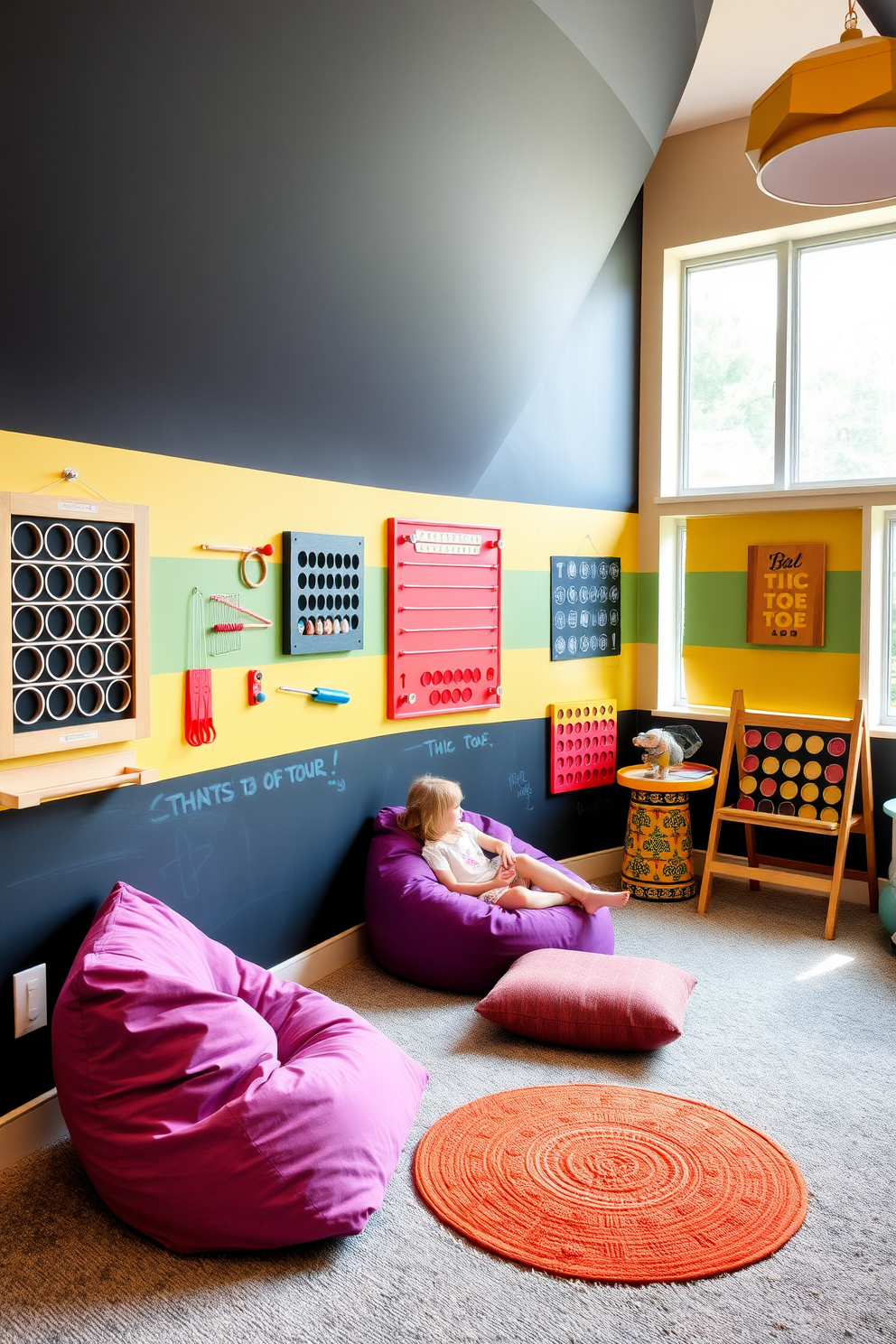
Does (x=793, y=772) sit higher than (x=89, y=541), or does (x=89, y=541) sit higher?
(x=89, y=541)

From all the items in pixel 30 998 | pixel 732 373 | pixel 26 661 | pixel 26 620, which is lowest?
pixel 30 998

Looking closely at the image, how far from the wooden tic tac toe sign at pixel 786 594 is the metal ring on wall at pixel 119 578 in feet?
10.1

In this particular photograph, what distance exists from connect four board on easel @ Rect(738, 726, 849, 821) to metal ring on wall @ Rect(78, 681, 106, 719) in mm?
2910

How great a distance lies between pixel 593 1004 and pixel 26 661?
1832 mm

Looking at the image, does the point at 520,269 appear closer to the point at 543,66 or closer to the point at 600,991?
the point at 543,66

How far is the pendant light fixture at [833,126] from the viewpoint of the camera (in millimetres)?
2211

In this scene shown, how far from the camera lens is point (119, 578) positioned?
2.63m

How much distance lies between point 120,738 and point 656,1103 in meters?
1.72

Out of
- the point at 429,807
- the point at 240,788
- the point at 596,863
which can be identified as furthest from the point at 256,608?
the point at 596,863

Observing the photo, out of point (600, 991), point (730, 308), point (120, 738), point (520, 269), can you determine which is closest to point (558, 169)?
point (520, 269)

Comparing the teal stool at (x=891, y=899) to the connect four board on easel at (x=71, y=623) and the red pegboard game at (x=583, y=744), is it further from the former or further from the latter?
the connect four board on easel at (x=71, y=623)

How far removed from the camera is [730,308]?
4.81 metres

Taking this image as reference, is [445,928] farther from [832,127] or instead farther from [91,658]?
[832,127]

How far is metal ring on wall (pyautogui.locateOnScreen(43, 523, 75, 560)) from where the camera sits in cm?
243
